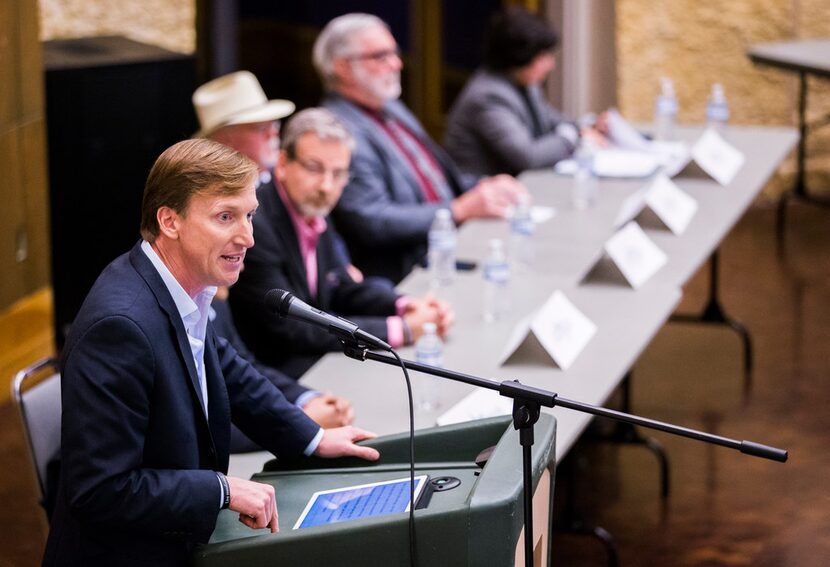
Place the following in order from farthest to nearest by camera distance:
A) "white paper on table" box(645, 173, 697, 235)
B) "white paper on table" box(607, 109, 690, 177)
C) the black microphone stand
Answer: "white paper on table" box(607, 109, 690, 177), "white paper on table" box(645, 173, 697, 235), the black microphone stand

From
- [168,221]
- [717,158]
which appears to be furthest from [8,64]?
[168,221]

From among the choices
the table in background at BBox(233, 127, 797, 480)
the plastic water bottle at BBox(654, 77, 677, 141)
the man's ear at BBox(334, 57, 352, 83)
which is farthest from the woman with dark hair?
the man's ear at BBox(334, 57, 352, 83)

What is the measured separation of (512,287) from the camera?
13.3 ft

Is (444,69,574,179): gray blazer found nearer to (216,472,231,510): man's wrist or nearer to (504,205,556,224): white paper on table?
(504,205,556,224): white paper on table

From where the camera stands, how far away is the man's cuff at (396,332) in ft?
11.5

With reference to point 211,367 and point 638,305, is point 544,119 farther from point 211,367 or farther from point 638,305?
point 211,367

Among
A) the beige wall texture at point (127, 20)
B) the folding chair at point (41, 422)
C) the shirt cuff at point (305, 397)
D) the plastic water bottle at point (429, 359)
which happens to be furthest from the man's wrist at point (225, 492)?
the beige wall texture at point (127, 20)

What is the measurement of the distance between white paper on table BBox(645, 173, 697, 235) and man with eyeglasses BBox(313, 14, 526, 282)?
0.49 metres

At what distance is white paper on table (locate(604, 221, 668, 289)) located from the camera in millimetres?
3992

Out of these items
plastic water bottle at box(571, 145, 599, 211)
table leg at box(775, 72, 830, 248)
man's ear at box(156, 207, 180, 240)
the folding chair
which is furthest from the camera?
table leg at box(775, 72, 830, 248)

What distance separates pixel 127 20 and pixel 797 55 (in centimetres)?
337

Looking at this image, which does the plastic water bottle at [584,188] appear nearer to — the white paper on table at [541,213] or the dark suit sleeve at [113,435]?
the white paper on table at [541,213]

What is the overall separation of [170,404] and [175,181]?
344mm

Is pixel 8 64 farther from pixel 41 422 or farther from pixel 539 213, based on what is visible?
pixel 41 422
